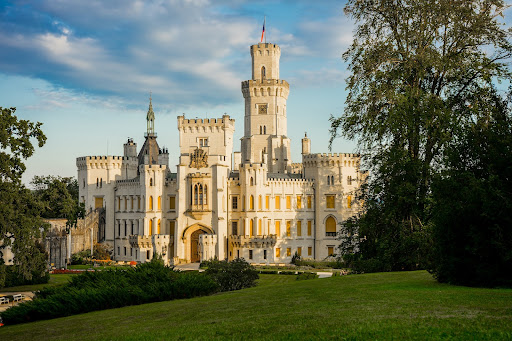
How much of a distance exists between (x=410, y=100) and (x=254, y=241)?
42.9 meters

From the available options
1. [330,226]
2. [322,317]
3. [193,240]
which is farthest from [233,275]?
[330,226]

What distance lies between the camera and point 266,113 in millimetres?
82125

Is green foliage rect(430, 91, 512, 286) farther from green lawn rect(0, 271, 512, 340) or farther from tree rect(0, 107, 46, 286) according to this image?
→ tree rect(0, 107, 46, 286)

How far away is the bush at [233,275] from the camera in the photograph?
34844 mm

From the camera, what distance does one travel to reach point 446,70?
29.6m

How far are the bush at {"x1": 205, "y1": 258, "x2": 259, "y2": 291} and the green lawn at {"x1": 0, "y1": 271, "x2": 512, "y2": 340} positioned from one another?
1217cm

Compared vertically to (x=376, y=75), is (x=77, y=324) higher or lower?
lower

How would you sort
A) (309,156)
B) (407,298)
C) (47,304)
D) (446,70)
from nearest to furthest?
(407,298), (47,304), (446,70), (309,156)

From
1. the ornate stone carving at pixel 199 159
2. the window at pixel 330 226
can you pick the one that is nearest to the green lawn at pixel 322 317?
the ornate stone carving at pixel 199 159

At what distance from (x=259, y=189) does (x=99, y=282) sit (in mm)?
46584

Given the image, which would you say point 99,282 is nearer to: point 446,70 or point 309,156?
point 446,70

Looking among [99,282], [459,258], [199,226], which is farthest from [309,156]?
[459,258]

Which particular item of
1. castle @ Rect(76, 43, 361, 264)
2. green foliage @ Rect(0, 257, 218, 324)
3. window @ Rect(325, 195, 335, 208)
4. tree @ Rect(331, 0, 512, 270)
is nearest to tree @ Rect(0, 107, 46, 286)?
green foliage @ Rect(0, 257, 218, 324)

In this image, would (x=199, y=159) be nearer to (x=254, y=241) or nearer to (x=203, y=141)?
(x=203, y=141)
